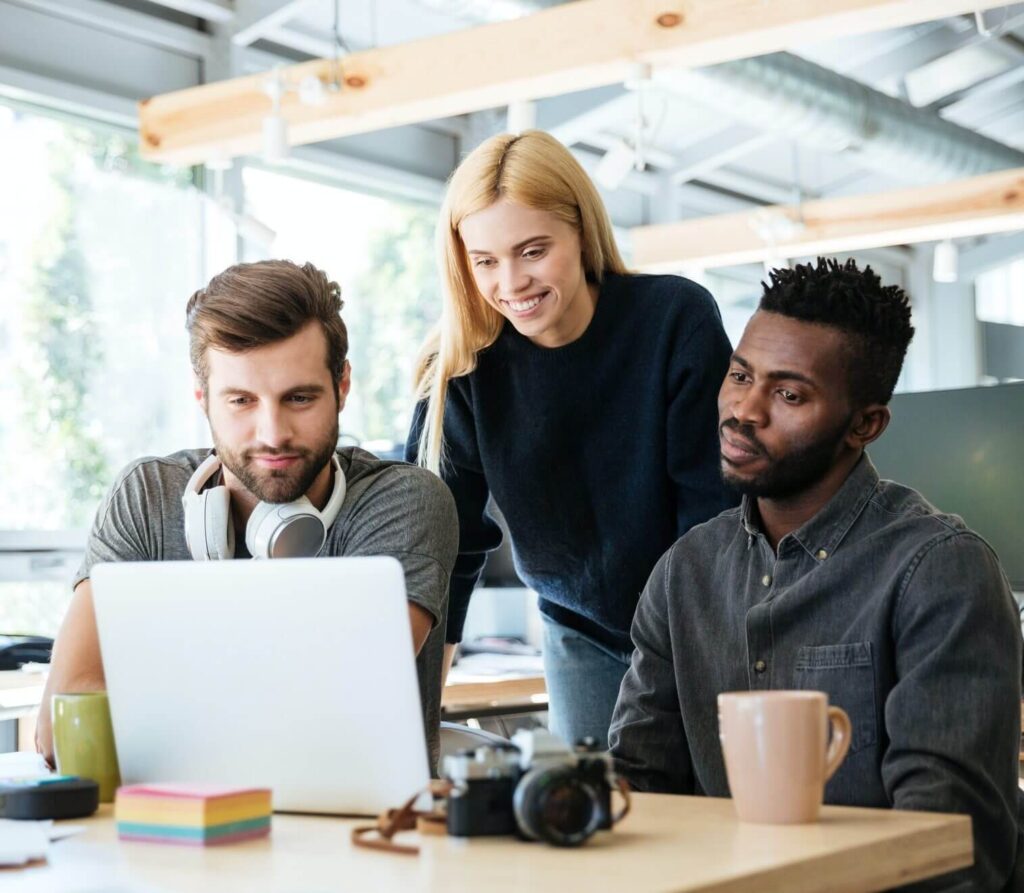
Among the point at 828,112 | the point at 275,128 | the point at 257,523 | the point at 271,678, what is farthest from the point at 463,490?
the point at 828,112

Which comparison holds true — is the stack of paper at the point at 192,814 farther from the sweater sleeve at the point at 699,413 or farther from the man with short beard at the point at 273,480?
the sweater sleeve at the point at 699,413

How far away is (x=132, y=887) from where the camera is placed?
0.96m

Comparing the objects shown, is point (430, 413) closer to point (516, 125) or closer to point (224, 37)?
point (516, 125)

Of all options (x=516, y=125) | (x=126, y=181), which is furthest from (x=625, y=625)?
(x=126, y=181)

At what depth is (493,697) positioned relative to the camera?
2.96m

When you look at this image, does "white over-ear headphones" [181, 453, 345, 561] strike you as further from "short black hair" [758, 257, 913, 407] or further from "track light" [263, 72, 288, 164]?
"track light" [263, 72, 288, 164]

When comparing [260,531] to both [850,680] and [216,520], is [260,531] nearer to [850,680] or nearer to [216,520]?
[216,520]

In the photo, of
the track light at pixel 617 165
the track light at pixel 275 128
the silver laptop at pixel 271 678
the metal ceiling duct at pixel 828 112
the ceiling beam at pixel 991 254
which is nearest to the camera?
the silver laptop at pixel 271 678

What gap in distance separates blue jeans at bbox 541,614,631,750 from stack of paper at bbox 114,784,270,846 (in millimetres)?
1233

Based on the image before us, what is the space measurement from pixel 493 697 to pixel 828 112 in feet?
11.0

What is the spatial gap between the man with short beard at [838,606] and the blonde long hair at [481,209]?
0.54 meters

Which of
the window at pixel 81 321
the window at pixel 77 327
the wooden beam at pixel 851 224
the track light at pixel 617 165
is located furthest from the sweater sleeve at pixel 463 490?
the wooden beam at pixel 851 224

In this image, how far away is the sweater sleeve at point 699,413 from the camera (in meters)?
2.14

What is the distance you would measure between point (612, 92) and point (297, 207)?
1.26 meters
